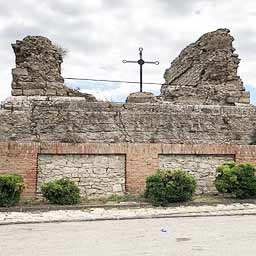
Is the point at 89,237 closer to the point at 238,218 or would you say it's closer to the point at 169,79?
the point at 238,218

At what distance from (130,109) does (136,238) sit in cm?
652

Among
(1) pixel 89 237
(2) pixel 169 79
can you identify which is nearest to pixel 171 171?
(1) pixel 89 237

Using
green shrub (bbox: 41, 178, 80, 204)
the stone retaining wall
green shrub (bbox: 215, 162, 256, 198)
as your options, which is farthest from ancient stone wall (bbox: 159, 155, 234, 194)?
green shrub (bbox: 41, 178, 80, 204)

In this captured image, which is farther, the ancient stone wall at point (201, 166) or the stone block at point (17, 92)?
the stone block at point (17, 92)

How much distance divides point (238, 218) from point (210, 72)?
6.80m

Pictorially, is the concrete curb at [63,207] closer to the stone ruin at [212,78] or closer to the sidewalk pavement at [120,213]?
the sidewalk pavement at [120,213]

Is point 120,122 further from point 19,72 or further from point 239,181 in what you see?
point 239,181

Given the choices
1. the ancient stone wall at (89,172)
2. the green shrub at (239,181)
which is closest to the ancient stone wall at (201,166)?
the green shrub at (239,181)

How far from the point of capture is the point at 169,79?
60.8ft

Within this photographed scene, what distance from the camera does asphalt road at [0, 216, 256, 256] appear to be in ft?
23.0

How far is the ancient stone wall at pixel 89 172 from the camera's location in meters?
12.7

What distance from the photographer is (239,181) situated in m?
12.7

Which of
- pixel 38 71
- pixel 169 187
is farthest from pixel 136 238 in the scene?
pixel 38 71

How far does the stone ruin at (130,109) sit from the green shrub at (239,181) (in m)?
1.76
